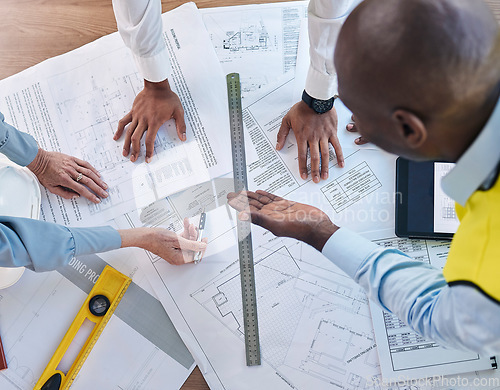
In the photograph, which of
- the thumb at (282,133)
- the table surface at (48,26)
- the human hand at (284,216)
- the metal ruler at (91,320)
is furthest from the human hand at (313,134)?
the metal ruler at (91,320)

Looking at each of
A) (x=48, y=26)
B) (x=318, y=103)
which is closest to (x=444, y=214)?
(x=318, y=103)

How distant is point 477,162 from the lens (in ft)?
1.63

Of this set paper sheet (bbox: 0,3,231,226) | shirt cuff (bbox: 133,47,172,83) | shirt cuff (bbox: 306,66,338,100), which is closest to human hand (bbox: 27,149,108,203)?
paper sheet (bbox: 0,3,231,226)

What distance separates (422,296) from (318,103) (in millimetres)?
464

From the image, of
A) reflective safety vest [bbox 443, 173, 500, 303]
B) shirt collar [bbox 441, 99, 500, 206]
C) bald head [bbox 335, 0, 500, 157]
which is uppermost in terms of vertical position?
bald head [bbox 335, 0, 500, 157]

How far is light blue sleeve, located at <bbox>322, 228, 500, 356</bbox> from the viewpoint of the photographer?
1.69ft

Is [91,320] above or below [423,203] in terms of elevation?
below

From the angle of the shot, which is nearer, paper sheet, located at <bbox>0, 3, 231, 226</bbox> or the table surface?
paper sheet, located at <bbox>0, 3, 231, 226</bbox>

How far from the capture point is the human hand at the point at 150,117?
38.5 inches

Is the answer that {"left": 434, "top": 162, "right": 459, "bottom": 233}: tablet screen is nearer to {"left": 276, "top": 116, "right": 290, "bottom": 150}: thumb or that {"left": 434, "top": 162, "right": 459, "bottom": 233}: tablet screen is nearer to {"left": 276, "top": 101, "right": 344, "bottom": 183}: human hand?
{"left": 276, "top": 101, "right": 344, "bottom": 183}: human hand

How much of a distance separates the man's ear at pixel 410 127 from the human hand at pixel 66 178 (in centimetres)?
67

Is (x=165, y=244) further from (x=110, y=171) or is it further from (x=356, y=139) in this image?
(x=356, y=139)

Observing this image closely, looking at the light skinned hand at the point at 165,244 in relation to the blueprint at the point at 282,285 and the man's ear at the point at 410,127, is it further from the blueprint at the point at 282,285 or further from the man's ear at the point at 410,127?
the man's ear at the point at 410,127

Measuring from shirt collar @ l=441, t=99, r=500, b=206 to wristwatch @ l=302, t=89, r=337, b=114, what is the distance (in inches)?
16.9
